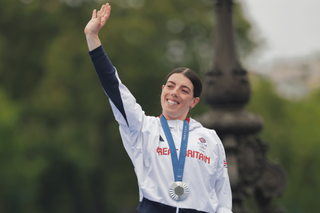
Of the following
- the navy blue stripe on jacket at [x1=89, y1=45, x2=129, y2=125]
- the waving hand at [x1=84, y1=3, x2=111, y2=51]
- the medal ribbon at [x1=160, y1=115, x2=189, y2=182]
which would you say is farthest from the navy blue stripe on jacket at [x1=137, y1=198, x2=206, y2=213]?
the waving hand at [x1=84, y1=3, x2=111, y2=51]

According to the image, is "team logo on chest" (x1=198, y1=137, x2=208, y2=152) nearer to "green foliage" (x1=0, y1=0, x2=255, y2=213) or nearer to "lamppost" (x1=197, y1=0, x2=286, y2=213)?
"lamppost" (x1=197, y1=0, x2=286, y2=213)

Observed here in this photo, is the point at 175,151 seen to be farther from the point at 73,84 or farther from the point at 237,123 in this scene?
the point at 73,84

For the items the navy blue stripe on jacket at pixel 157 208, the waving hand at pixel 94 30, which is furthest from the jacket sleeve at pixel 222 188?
the waving hand at pixel 94 30

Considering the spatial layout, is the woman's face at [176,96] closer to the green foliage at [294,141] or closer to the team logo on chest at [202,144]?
the team logo on chest at [202,144]

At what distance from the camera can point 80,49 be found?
64.5ft

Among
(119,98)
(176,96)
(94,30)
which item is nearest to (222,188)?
(176,96)

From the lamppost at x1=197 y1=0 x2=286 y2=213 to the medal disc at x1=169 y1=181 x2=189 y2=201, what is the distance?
126 inches

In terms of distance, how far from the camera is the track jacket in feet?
11.3

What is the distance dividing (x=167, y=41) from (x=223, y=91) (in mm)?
13777

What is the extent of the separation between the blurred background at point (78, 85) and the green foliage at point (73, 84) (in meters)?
0.04

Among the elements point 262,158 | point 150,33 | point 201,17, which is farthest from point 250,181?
point 201,17

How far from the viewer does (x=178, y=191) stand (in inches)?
134

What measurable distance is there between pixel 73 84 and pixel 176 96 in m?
16.5

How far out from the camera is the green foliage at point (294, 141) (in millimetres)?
22547
